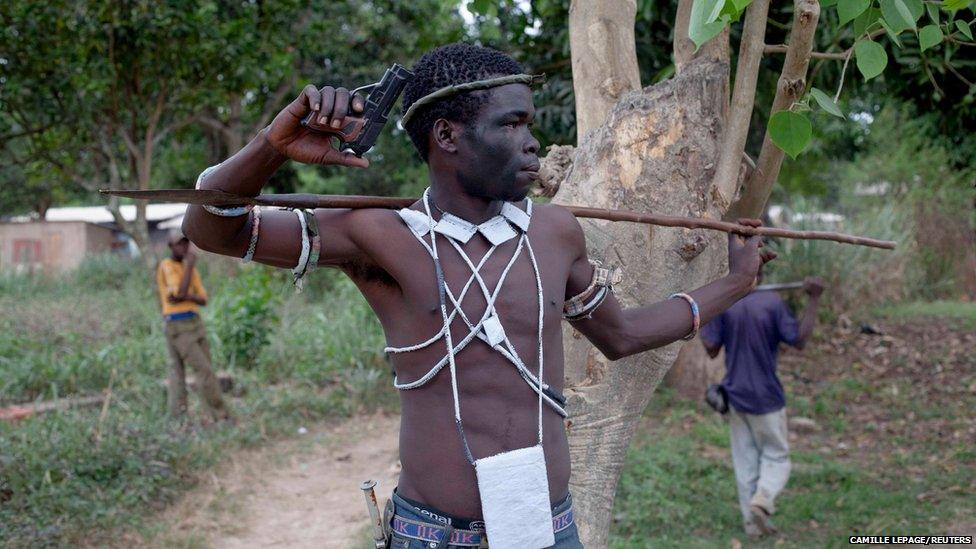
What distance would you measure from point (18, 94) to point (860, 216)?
427 inches

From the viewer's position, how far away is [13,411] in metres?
6.99

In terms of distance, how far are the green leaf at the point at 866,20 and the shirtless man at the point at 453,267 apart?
3.62 feet

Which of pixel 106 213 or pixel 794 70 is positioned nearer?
pixel 794 70

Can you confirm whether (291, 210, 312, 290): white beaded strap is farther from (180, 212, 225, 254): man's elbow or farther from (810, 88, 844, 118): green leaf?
(810, 88, 844, 118): green leaf

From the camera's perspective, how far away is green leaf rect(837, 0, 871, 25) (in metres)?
2.44

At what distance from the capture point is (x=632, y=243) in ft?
9.69

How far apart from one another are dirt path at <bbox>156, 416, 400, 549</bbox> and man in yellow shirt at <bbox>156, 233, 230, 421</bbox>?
0.79 m

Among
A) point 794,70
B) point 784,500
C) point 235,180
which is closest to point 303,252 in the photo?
point 235,180

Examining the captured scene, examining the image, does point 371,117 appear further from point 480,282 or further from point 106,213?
point 106,213

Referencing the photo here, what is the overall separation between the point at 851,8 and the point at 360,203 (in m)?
1.40

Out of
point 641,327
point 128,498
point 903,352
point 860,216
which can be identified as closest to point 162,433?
point 128,498

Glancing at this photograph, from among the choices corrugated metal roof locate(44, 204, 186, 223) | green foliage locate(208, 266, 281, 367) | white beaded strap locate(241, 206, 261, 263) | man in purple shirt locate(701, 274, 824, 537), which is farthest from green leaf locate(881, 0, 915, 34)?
corrugated metal roof locate(44, 204, 186, 223)

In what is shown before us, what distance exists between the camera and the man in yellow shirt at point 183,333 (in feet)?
24.8

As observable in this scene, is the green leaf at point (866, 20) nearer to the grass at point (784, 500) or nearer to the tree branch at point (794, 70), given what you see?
the tree branch at point (794, 70)
